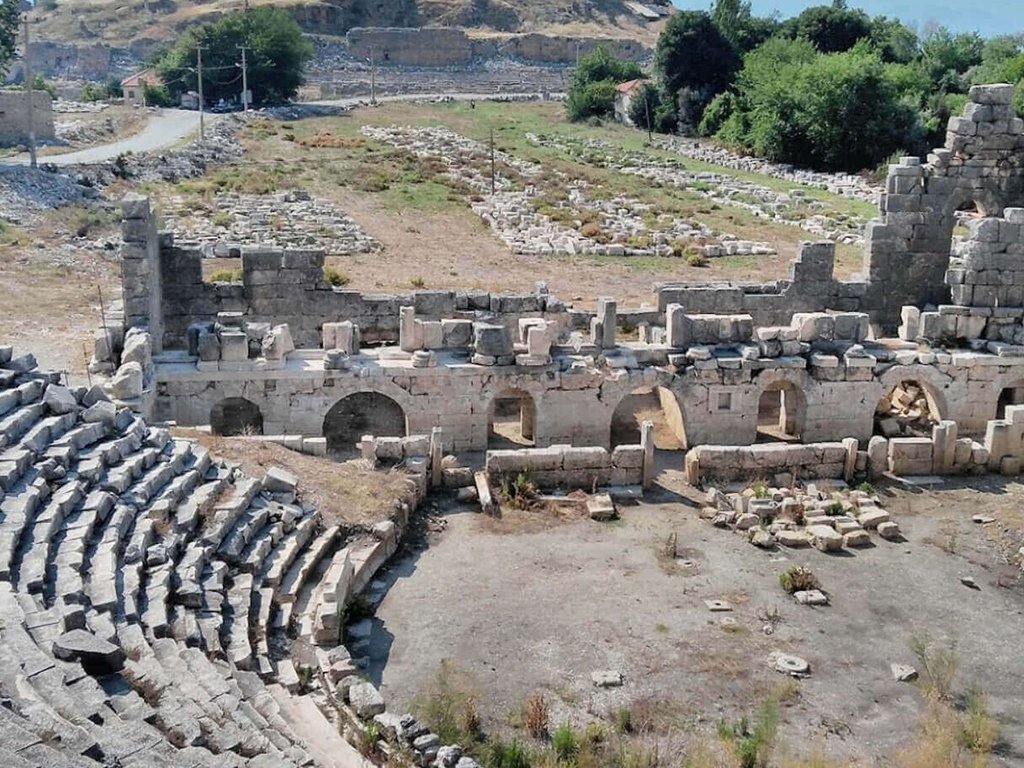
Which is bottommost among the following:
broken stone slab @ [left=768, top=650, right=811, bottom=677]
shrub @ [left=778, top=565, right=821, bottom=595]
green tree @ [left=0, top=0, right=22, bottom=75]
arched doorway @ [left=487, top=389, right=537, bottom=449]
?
broken stone slab @ [left=768, top=650, right=811, bottom=677]

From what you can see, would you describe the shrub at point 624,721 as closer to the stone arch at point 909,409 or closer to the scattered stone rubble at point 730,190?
the stone arch at point 909,409

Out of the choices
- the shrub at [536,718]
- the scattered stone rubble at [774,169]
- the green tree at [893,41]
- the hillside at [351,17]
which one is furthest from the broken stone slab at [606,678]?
the hillside at [351,17]

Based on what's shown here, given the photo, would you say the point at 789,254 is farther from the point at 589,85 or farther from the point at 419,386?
the point at 589,85

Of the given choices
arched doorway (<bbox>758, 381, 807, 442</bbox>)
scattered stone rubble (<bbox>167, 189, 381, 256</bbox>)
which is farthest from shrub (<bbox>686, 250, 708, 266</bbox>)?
arched doorway (<bbox>758, 381, 807, 442</bbox>)

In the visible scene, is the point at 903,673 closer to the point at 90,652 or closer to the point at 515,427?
the point at 90,652

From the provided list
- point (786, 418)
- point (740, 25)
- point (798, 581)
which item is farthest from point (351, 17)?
point (798, 581)

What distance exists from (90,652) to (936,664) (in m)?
8.83

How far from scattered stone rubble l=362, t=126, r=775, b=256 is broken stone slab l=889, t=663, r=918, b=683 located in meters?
23.7

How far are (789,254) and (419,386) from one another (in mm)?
20099

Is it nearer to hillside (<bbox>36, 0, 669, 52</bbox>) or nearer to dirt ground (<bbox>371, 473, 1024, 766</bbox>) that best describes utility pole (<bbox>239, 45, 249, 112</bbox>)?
hillside (<bbox>36, 0, 669, 52</bbox>)

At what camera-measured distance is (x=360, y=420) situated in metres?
21.5

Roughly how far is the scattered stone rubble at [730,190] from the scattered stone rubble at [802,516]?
749 inches

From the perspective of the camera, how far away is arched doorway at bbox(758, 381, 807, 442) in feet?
68.3

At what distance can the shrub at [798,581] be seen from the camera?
15234 millimetres
